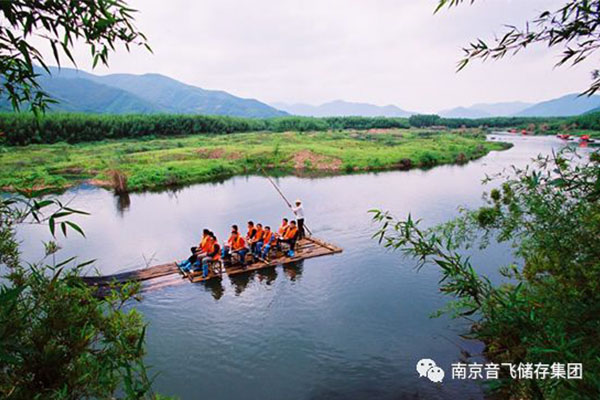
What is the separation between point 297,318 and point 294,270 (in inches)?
124

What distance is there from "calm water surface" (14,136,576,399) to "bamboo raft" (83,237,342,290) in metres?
0.29

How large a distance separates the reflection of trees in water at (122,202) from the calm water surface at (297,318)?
236cm

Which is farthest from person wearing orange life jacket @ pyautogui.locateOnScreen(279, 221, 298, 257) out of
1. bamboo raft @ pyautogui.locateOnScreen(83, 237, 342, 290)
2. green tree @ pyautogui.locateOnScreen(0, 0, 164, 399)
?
green tree @ pyautogui.locateOnScreen(0, 0, 164, 399)

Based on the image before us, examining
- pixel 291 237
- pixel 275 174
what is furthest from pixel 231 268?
pixel 275 174

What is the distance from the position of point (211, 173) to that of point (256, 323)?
2719 cm

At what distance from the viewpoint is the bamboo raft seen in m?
11.7

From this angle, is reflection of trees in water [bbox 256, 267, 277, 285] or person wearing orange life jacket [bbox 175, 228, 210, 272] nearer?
person wearing orange life jacket [bbox 175, 228, 210, 272]

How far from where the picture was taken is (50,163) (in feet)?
127

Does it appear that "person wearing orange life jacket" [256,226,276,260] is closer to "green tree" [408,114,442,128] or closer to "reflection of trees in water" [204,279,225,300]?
"reflection of trees in water" [204,279,225,300]

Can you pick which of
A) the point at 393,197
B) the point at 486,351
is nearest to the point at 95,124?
the point at 393,197

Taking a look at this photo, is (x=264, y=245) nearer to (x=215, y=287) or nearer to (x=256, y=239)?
(x=256, y=239)

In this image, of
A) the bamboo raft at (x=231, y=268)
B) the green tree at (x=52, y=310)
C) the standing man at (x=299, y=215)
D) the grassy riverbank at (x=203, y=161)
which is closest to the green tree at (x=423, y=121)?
the grassy riverbank at (x=203, y=161)

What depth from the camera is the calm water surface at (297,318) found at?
8.33m

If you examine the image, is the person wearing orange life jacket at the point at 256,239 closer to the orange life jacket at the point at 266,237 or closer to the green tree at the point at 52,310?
the orange life jacket at the point at 266,237
